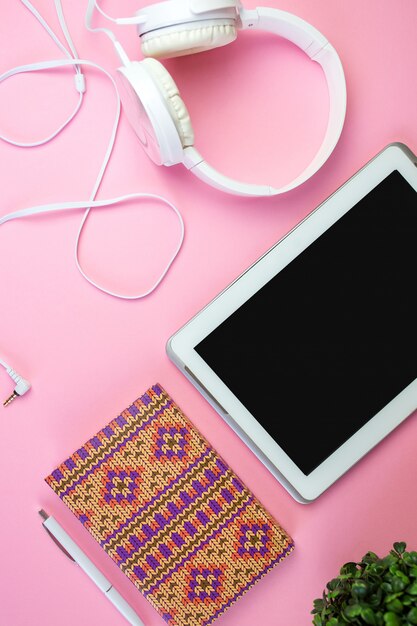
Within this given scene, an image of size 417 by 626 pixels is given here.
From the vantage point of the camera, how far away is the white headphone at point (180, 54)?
0.60m

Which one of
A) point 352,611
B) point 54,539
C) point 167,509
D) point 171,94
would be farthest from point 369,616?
point 171,94

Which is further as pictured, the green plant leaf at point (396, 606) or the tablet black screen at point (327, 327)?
the tablet black screen at point (327, 327)

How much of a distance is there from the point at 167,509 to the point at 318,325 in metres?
0.26

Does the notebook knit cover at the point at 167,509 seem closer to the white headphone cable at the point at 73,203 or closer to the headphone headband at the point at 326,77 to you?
the white headphone cable at the point at 73,203

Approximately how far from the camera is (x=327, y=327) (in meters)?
0.67

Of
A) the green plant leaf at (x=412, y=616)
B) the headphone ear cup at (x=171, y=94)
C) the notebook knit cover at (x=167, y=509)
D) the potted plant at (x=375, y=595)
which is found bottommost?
the green plant leaf at (x=412, y=616)

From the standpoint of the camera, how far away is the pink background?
708mm

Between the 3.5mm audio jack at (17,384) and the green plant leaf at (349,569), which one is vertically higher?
the 3.5mm audio jack at (17,384)

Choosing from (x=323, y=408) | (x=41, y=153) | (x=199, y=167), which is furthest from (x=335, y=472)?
(x=41, y=153)

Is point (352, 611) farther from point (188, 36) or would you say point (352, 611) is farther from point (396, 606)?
point (188, 36)

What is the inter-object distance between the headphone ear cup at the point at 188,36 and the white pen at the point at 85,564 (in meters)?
0.52

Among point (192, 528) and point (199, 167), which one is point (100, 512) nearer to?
point (192, 528)

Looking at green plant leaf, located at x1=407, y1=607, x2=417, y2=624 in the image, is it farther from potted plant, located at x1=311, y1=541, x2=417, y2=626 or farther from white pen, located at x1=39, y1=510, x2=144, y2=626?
white pen, located at x1=39, y1=510, x2=144, y2=626

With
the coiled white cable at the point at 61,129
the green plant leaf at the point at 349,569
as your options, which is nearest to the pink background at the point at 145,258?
the coiled white cable at the point at 61,129
